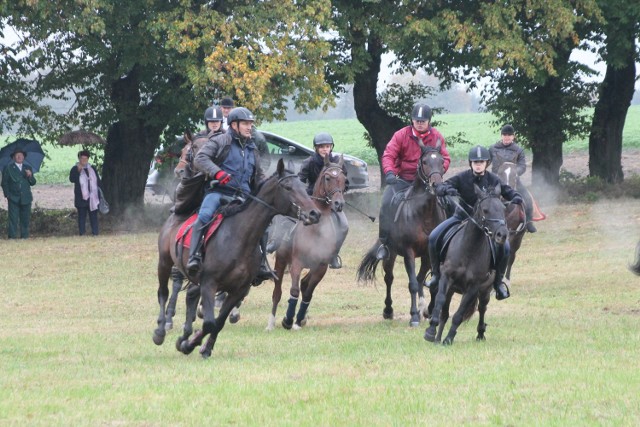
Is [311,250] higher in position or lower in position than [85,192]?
higher

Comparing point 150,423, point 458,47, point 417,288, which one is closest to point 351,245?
point 458,47

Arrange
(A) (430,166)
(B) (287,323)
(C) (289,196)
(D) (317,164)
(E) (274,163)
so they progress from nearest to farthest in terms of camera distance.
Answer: (C) (289,196) → (A) (430,166) → (B) (287,323) → (D) (317,164) → (E) (274,163)

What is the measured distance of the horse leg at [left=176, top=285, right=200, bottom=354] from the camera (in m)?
13.5

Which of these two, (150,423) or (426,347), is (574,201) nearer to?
(426,347)

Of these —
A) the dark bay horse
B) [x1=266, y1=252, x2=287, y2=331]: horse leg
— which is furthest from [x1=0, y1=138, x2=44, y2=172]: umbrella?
the dark bay horse

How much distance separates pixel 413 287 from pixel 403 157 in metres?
1.84

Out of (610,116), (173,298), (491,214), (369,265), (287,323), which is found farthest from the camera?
(610,116)

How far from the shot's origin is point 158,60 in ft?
105

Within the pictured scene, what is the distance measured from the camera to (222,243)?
43.0 ft

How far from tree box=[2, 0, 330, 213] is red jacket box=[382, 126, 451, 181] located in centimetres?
1225

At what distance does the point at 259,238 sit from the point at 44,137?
23281 mm

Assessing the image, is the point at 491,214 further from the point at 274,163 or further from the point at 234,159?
Answer: the point at 274,163

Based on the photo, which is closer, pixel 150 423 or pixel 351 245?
pixel 150 423

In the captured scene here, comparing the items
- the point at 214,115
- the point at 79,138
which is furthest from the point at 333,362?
the point at 79,138
